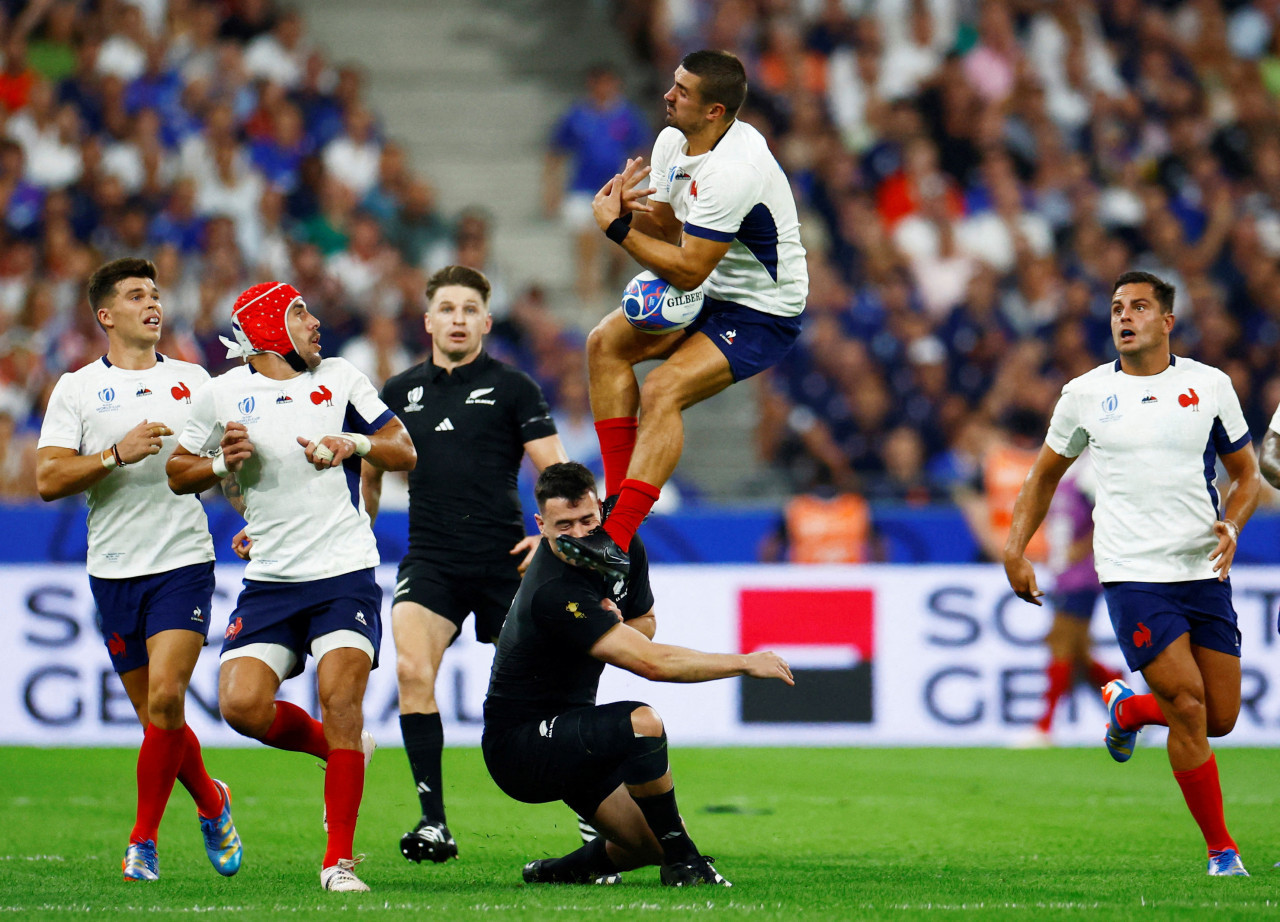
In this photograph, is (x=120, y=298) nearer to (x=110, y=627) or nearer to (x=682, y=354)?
(x=110, y=627)

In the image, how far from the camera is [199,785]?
734 centimetres

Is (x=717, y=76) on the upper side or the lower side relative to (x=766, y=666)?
upper

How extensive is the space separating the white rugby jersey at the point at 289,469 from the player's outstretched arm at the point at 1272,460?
12.7ft

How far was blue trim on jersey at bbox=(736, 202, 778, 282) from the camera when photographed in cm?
731

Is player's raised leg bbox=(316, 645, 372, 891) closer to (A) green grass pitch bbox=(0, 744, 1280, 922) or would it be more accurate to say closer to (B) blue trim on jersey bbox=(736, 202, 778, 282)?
(A) green grass pitch bbox=(0, 744, 1280, 922)

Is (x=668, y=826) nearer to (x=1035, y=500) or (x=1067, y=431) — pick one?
(x=1035, y=500)

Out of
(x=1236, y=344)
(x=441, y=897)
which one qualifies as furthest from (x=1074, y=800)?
(x=1236, y=344)

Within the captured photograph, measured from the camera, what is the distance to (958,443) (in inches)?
582

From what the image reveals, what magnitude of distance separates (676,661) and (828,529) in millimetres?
6879

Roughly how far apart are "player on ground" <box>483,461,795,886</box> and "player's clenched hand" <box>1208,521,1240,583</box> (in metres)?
2.03

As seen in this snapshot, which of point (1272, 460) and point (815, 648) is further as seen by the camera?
point (815, 648)

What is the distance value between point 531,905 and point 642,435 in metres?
2.13

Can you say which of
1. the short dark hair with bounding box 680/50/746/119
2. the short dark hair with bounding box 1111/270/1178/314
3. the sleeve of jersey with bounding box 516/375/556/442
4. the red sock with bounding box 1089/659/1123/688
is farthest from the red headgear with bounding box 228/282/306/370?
the red sock with bounding box 1089/659/1123/688

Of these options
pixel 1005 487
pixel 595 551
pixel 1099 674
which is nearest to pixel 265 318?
pixel 595 551
